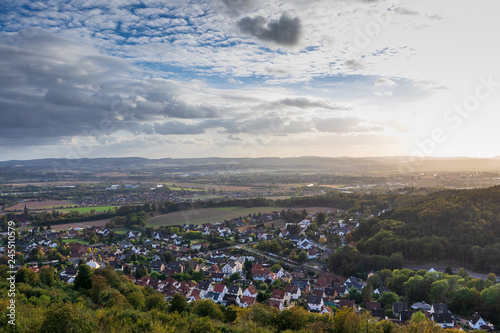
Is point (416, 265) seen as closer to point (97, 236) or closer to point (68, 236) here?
point (97, 236)

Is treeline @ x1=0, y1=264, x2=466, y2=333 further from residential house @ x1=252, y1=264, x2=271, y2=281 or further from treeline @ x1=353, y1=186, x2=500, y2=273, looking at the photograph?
treeline @ x1=353, y1=186, x2=500, y2=273

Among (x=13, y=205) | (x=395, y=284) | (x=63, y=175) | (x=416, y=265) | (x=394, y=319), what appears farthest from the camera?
(x=63, y=175)

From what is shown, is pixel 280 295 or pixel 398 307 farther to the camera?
pixel 280 295

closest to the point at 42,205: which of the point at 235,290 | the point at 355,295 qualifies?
the point at 235,290

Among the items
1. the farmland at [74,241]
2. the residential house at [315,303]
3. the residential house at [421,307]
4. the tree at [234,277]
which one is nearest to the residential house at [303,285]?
the residential house at [315,303]

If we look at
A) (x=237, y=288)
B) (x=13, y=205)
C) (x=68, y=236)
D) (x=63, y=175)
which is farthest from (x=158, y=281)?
(x=63, y=175)

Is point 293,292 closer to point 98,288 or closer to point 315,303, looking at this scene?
point 315,303

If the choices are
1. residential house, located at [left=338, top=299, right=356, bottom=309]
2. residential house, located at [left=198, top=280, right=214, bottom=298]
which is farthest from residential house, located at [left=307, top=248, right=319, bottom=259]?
residential house, located at [left=198, top=280, right=214, bottom=298]

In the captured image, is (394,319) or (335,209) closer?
(394,319)
